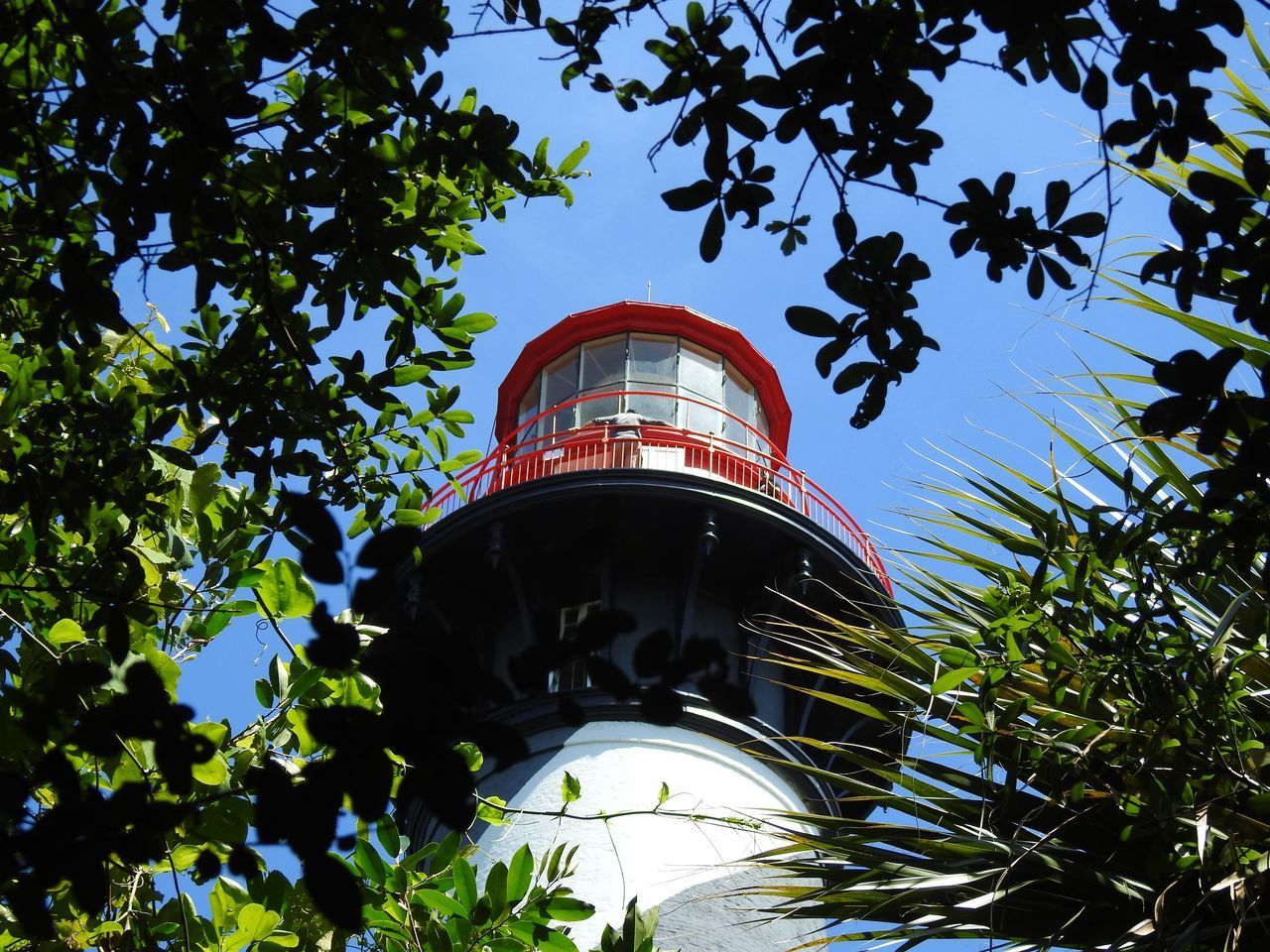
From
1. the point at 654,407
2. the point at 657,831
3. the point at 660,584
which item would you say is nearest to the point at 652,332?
the point at 654,407

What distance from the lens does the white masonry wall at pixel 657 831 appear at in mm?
8812

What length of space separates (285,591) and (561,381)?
443 inches

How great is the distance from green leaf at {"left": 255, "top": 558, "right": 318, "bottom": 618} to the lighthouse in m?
4.04

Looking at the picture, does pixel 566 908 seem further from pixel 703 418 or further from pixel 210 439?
pixel 703 418

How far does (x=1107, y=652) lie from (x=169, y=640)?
2.73 m

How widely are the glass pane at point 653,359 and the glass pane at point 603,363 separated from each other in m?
0.12

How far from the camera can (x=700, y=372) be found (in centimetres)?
1427

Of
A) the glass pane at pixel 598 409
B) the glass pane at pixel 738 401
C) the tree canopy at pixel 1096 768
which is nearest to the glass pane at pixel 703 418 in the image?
the glass pane at pixel 738 401

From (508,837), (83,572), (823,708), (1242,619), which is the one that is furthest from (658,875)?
(83,572)

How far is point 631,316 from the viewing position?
14258 mm

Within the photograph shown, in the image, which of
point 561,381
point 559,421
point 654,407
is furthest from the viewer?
point 561,381

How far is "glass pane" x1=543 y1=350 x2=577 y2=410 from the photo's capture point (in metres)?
14.2

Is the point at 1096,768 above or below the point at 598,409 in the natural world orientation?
below

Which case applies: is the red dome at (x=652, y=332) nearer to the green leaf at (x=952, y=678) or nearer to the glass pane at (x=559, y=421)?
the glass pane at (x=559, y=421)
